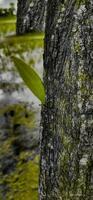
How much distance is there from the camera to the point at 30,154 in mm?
6508

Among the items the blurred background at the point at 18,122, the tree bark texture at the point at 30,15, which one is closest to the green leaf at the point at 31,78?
the blurred background at the point at 18,122

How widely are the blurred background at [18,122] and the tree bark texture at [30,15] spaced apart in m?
0.19

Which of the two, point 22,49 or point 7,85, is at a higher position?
point 22,49

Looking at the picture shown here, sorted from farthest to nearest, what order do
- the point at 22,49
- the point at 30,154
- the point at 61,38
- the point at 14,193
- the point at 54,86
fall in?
the point at 22,49 → the point at 30,154 → the point at 14,193 → the point at 54,86 → the point at 61,38

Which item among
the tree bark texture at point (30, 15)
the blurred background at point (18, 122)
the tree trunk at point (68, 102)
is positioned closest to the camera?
the tree trunk at point (68, 102)

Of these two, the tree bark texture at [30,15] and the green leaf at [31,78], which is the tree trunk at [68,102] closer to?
the green leaf at [31,78]

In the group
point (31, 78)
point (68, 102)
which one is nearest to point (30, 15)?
point (31, 78)

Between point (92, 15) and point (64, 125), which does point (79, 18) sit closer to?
point (92, 15)

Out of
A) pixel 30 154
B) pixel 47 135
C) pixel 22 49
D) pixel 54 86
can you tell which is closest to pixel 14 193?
pixel 30 154

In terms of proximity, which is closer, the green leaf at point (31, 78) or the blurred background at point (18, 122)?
the green leaf at point (31, 78)

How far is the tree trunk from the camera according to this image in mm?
3006

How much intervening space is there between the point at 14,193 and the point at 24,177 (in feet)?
1.21

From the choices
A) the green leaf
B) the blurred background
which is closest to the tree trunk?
the green leaf

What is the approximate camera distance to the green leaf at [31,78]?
3275 mm
